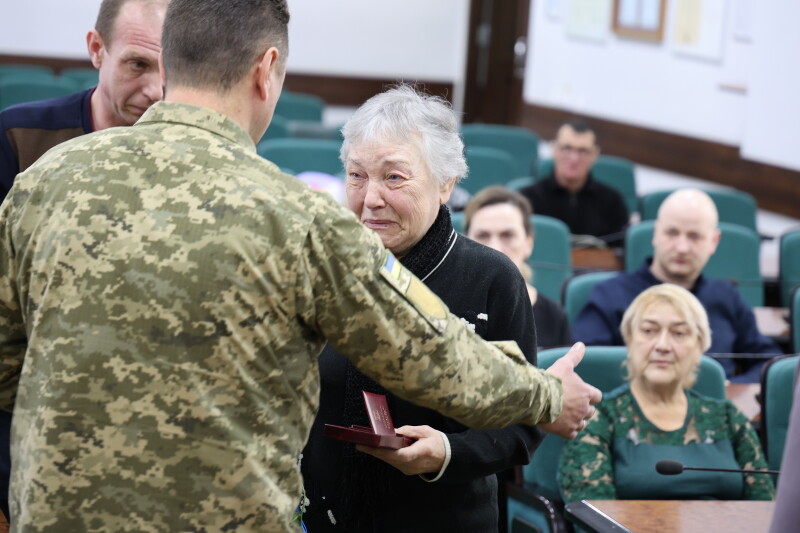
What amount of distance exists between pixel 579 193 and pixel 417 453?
16.6 feet

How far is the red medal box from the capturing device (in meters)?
1.67

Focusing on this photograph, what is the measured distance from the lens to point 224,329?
1377 millimetres

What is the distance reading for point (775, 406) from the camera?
3354 millimetres

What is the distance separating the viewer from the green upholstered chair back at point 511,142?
8062 mm

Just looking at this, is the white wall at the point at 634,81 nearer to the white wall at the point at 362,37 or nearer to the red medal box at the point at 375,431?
the white wall at the point at 362,37

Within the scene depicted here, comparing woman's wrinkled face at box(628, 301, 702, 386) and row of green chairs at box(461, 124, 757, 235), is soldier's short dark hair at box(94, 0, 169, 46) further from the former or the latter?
row of green chairs at box(461, 124, 757, 235)

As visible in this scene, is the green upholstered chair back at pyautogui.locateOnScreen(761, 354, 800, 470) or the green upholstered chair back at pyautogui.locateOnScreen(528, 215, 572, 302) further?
the green upholstered chair back at pyautogui.locateOnScreen(528, 215, 572, 302)

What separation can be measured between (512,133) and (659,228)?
372cm

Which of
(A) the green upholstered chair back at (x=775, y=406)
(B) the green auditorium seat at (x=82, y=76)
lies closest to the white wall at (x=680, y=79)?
(B) the green auditorium seat at (x=82, y=76)

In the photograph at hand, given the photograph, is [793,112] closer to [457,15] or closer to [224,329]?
[457,15]

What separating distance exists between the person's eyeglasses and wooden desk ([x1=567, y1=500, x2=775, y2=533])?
167 inches

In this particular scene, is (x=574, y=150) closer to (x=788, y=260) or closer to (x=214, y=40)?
(x=788, y=260)

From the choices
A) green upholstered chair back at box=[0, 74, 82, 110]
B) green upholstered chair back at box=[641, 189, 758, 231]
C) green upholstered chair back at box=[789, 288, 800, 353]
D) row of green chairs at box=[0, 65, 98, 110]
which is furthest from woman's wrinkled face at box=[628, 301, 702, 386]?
green upholstered chair back at box=[0, 74, 82, 110]

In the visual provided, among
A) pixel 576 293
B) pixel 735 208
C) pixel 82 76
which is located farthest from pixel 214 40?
pixel 82 76
